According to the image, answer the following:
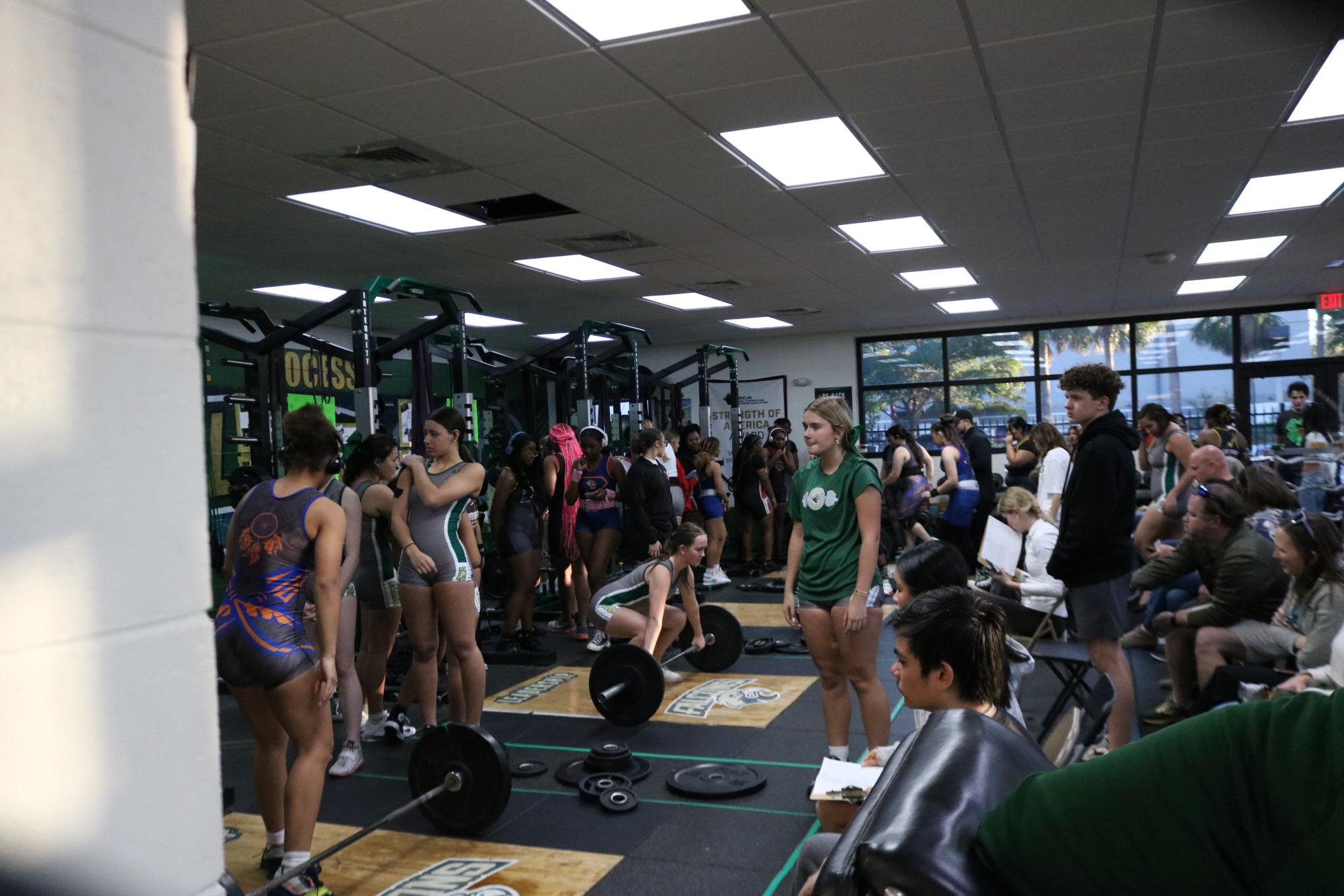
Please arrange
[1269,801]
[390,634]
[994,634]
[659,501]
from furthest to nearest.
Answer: [659,501] < [390,634] < [994,634] < [1269,801]

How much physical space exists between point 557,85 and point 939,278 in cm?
590

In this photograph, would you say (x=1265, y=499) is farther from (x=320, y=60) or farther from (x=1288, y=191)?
(x=320, y=60)

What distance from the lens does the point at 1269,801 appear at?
2.35 ft

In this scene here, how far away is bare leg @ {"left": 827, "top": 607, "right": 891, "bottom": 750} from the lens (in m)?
3.28

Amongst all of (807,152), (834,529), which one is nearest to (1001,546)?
(834,529)

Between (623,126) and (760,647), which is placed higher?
(623,126)

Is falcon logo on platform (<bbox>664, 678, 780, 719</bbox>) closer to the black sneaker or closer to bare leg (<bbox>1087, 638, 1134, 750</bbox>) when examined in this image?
the black sneaker

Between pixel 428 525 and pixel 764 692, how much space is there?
2028 millimetres

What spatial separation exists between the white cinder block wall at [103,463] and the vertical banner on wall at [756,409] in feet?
40.7

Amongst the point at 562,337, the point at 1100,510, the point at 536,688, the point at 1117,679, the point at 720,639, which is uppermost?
the point at 562,337

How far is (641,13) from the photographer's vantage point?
3.17 metres

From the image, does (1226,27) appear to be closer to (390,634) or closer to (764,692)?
(764,692)

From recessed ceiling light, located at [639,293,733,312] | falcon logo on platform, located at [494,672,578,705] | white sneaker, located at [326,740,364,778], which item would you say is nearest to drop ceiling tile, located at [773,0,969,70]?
white sneaker, located at [326,740,364,778]

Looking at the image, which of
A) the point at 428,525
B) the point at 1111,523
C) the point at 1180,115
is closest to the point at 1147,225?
the point at 1180,115
